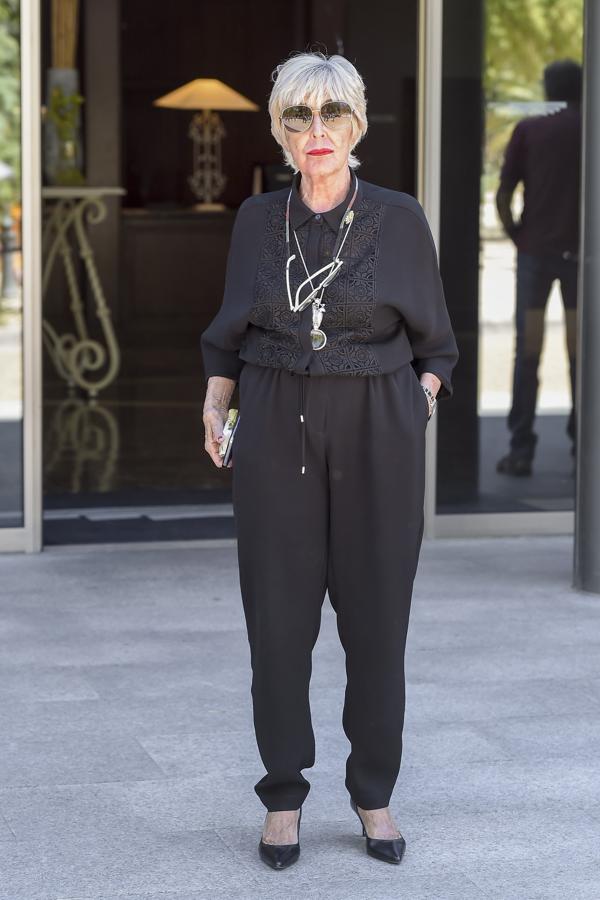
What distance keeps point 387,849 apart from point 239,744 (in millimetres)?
827

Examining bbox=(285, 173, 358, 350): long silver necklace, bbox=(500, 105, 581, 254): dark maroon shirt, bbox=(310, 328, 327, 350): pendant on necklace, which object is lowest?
bbox=(310, 328, 327, 350): pendant on necklace

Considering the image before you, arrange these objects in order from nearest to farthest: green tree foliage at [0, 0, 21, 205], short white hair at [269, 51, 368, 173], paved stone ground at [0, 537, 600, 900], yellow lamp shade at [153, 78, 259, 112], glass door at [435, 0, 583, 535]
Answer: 1. short white hair at [269, 51, 368, 173]
2. paved stone ground at [0, 537, 600, 900]
3. green tree foliage at [0, 0, 21, 205]
4. glass door at [435, 0, 583, 535]
5. yellow lamp shade at [153, 78, 259, 112]

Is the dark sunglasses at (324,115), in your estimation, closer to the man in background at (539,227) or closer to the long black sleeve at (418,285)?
the long black sleeve at (418,285)

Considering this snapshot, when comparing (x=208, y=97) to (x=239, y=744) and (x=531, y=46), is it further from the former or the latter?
(x=239, y=744)

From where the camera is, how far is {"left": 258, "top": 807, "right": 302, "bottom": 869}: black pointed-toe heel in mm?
3291

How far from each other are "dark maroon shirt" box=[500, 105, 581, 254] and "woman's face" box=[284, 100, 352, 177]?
364 cm

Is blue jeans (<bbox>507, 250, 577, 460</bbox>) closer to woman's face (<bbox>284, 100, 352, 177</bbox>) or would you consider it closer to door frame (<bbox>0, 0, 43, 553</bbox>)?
door frame (<bbox>0, 0, 43, 553</bbox>)

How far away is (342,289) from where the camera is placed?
10.5 ft

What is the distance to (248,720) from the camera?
4.28 meters

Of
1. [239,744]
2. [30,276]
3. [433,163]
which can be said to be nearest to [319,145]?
[239,744]

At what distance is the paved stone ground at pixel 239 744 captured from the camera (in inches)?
129

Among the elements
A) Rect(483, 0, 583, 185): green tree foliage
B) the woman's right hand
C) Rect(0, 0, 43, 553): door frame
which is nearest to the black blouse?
the woman's right hand

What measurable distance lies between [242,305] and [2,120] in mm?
3289

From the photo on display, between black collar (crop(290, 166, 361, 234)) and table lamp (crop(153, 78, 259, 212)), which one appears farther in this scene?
table lamp (crop(153, 78, 259, 212))
